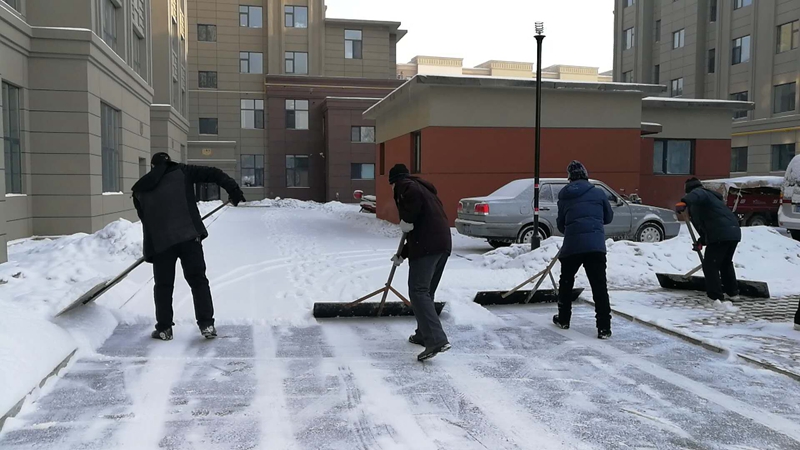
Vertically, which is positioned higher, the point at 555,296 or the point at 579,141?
the point at 579,141

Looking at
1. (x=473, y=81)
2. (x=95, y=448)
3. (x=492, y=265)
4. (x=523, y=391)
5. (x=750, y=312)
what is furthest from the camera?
(x=473, y=81)

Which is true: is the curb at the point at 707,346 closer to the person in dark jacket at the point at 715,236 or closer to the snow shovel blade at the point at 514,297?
the snow shovel blade at the point at 514,297

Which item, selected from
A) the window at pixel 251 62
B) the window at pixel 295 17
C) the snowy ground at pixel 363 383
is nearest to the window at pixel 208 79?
the window at pixel 251 62

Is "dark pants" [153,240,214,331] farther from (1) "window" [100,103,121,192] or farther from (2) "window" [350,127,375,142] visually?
(2) "window" [350,127,375,142]

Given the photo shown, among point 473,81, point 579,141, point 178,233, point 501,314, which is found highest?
point 473,81

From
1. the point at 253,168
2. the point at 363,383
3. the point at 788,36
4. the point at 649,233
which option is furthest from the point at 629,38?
the point at 363,383

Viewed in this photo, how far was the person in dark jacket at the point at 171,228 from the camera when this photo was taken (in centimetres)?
592

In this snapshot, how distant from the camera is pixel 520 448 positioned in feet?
11.9

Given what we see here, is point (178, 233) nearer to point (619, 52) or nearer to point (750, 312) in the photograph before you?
point (750, 312)

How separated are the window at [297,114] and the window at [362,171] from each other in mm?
4589

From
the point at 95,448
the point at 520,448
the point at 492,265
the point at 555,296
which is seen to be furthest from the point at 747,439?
the point at 492,265

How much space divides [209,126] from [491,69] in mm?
62861

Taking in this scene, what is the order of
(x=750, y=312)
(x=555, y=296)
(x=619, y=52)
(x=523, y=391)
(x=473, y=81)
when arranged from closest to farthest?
(x=523, y=391) < (x=750, y=312) < (x=555, y=296) < (x=473, y=81) < (x=619, y=52)

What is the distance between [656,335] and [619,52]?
4642 cm
